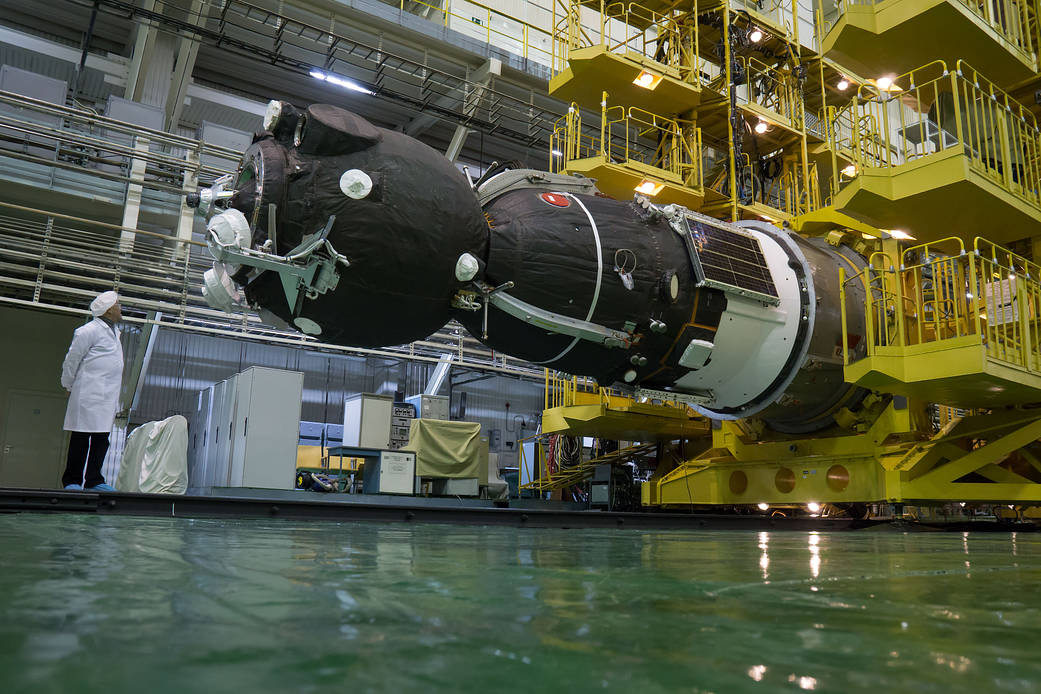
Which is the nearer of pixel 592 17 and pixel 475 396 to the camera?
pixel 592 17

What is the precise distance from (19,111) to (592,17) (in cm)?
1360

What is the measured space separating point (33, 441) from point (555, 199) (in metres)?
14.3

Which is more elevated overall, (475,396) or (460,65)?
(460,65)

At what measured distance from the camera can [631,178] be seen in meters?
9.41

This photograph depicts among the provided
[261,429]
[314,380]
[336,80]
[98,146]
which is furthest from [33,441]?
[336,80]

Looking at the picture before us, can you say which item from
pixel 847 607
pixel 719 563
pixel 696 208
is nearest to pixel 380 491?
pixel 696 208

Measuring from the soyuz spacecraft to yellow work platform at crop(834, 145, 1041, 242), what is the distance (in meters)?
0.62

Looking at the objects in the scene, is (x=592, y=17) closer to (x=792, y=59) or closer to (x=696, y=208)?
(x=792, y=59)

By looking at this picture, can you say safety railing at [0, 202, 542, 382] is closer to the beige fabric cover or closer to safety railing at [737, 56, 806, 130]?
the beige fabric cover

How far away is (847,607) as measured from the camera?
105cm

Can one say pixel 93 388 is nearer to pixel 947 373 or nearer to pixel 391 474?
pixel 391 474

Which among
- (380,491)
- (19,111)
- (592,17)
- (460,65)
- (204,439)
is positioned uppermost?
(592,17)

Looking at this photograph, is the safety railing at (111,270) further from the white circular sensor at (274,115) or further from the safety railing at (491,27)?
the safety railing at (491,27)

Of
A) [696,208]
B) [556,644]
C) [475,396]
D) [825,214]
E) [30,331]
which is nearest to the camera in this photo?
[556,644]
